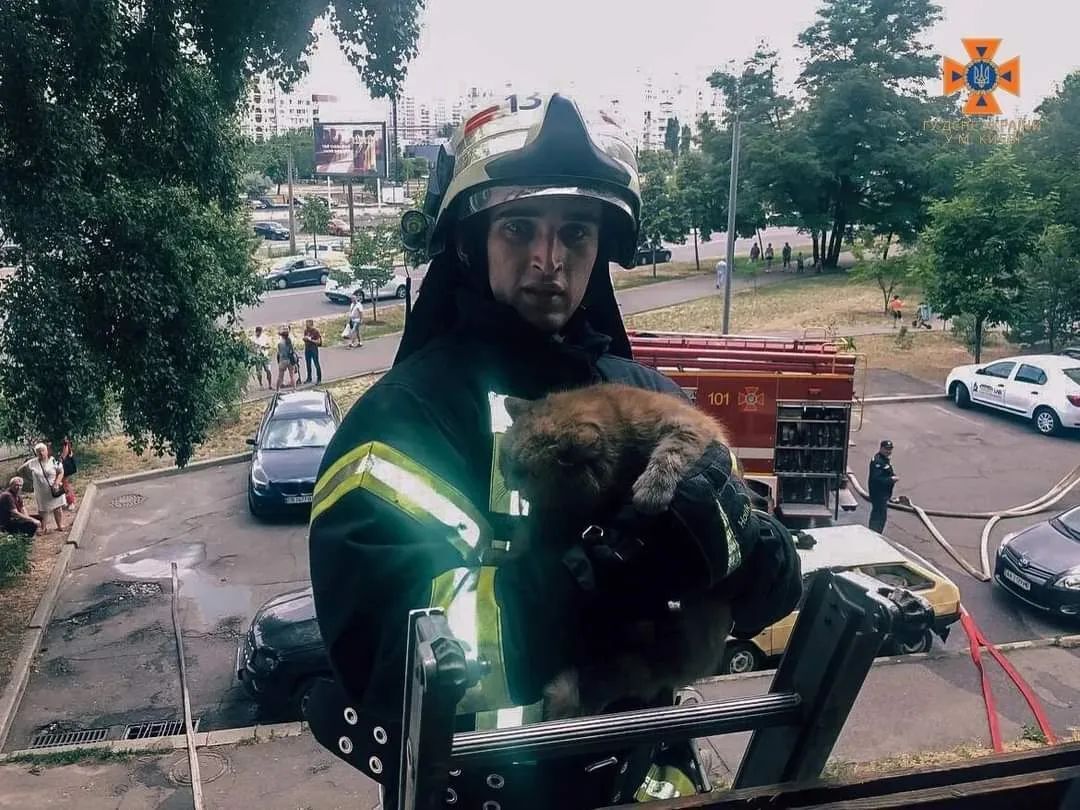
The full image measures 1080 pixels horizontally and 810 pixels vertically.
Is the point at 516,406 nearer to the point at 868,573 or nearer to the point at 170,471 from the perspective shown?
the point at 868,573

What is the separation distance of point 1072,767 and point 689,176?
42.6 meters

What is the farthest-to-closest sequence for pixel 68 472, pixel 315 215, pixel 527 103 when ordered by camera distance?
1. pixel 315 215
2. pixel 68 472
3. pixel 527 103

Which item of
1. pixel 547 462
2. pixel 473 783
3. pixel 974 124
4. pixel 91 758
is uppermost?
pixel 974 124

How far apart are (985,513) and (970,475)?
84.7 inches

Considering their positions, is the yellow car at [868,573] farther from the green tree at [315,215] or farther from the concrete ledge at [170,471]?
the green tree at [315,215]

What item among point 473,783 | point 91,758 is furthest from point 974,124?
point 473,783

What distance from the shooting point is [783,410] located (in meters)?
14.0

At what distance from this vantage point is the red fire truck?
543 inches

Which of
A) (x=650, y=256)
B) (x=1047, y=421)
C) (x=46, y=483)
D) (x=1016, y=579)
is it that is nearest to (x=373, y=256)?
(x=46, y=483)

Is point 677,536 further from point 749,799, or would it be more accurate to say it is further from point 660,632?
point 749,799

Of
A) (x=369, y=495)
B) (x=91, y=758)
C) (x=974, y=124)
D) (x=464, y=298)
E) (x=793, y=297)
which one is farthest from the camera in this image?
(x=974, y=124)

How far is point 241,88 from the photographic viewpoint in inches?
428

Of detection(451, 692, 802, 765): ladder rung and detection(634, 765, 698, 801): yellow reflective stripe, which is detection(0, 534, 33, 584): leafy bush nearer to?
detection(634, 765, 698, 801): yellow reflective stripe

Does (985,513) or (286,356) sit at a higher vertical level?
(286,356)
